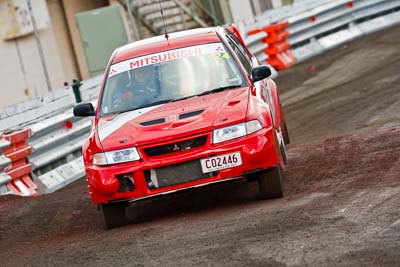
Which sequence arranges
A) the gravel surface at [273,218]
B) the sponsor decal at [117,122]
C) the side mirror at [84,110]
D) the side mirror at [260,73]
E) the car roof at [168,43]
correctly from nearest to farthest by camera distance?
the gravel surface at [273,218] → the sponsor decal at [117,122] → the side mirror at [260,73] → the side mirror at [84,110] → the car roof at [168,43]

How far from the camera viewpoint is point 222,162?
29.6ft

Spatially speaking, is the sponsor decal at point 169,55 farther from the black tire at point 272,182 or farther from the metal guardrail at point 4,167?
the metal guardrail at point 4,167

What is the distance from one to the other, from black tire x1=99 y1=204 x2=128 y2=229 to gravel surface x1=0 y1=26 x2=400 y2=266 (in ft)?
0.46

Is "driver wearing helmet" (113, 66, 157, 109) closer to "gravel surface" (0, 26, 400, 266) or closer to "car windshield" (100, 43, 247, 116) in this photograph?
"car windshield" (100, 43, 247, 116)

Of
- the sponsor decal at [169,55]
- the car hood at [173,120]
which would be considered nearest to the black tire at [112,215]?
the car hood at [173,120]

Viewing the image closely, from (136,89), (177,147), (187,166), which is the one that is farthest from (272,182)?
(136,89)

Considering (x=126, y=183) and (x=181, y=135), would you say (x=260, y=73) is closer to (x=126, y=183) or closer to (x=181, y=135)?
(x=181, y=135)

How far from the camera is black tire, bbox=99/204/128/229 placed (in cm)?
942

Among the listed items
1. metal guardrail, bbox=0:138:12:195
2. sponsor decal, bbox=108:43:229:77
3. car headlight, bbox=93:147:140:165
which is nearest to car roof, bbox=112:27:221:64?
sponsor decal, bbox=108:43:229:77

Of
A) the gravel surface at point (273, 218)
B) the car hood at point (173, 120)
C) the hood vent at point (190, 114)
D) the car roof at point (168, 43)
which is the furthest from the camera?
the car roof at point (168, 43)

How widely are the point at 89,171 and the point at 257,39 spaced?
1338 centimetres

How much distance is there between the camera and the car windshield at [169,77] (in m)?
10.2

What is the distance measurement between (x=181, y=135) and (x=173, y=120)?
0.32m

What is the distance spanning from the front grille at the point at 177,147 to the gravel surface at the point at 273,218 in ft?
1.54
